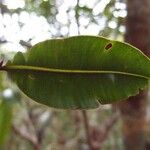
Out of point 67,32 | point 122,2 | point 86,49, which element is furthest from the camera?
point 122,2

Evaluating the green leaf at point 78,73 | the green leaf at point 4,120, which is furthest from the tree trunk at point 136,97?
the green leaf at point 78,73

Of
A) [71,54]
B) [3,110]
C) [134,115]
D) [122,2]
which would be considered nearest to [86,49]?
[71,54]

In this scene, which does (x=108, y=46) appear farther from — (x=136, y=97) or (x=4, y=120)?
(x=4, y=120)

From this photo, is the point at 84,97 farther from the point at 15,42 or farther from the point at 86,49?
the point at 15,42

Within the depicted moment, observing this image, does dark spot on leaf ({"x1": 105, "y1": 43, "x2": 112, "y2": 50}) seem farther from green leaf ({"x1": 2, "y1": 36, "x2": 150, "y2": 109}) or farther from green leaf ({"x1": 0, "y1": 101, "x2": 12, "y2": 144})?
green leaf ({"x1": 0, "y1": 101, "x2": 12, "y2": 144})

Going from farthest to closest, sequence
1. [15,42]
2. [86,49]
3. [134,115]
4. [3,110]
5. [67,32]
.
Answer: [3,110] → [134,115] → [67,32] → [15,42] → [86,49]

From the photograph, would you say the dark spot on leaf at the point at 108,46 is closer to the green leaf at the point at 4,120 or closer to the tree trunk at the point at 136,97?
the tree trunk at the point at 136,97
